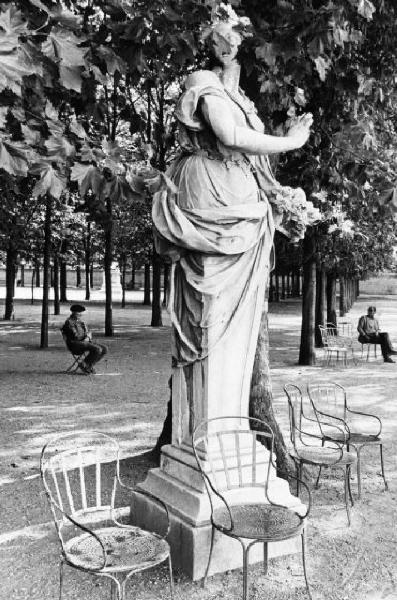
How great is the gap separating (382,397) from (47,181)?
9.14 metres

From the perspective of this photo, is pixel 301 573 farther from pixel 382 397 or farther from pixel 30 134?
pixel 382 397

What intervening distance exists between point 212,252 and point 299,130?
1.20m

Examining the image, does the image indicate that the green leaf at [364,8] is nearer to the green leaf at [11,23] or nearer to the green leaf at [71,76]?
the green leaf at [71,76]

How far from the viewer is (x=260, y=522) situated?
4262mm

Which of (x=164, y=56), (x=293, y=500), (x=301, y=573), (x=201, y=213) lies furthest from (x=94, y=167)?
(x=301, y=573)

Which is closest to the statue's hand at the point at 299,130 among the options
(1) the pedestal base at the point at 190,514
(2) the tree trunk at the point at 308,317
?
(1) the pedestal base at the point at 190,514

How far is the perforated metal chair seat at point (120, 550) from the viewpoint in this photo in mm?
3777

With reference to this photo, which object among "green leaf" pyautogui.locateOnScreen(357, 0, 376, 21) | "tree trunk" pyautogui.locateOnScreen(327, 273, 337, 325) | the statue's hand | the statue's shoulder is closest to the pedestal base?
the statue's hand

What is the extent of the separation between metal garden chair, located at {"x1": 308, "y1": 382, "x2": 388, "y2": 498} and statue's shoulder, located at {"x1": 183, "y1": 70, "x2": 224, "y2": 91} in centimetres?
326

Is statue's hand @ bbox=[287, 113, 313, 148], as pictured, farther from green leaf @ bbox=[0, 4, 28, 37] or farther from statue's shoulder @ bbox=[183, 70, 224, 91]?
green leaf @ bbox=[0, 4, 28, 37]

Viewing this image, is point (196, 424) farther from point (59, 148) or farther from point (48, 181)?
point (59, 148)

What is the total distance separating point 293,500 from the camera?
488 centimetres

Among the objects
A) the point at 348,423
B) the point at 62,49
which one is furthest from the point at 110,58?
the point at 348,423

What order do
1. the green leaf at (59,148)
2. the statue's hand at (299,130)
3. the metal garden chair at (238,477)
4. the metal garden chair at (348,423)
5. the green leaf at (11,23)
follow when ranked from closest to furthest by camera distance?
the green leaf at (11,23)
the metal garden chair at (238,477)
the green leaf at (59,148)
the statue's hand at (299,130)
the metal garden chair at (348,423)
